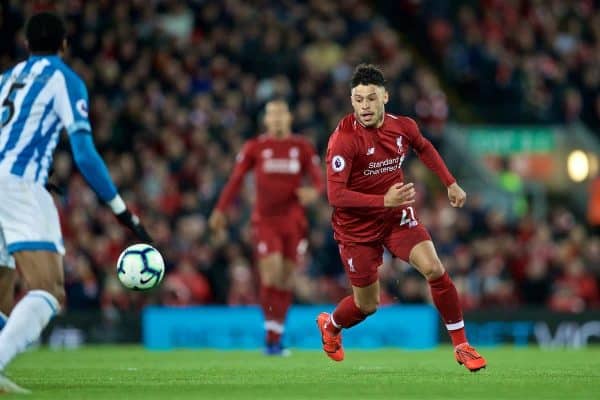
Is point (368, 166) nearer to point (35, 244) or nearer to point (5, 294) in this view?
point (5, 294)

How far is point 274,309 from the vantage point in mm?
13414

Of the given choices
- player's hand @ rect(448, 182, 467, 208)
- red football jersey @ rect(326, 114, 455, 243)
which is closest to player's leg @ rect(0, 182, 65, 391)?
red football jersey @ rect(326, 114, 455, 243)

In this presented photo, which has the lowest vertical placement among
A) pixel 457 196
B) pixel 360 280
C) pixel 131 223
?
pixel 360 280

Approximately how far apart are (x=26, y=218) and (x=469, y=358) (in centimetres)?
356

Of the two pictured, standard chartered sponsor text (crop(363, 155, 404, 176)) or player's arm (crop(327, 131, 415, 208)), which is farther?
standard chartered sponsor text (crop(363, 155, 404, 176))

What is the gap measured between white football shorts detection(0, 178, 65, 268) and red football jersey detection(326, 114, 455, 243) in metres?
2.56

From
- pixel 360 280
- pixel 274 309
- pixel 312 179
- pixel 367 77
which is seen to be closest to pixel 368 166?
pixel 367 77

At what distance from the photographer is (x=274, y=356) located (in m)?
13.1

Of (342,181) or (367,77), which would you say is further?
(367,77)

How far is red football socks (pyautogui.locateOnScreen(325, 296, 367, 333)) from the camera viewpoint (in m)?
10.4

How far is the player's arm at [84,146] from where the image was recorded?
7.81 m

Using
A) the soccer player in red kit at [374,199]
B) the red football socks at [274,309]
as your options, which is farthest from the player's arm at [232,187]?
the soccer player in red kit at [374,199]

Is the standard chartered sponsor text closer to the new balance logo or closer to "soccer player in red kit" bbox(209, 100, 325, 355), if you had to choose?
the new balance logo

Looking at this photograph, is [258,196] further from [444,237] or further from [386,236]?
[444,237]
